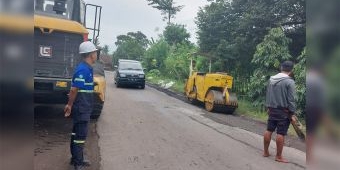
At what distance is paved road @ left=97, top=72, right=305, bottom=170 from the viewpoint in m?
6.54

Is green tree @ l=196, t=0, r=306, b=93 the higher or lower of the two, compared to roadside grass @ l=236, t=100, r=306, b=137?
higher

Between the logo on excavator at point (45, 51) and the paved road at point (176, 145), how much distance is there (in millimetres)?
1990

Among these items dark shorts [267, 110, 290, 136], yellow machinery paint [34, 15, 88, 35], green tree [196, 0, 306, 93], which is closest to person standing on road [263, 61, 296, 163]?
dark shorts [267, 110, 290, 136]

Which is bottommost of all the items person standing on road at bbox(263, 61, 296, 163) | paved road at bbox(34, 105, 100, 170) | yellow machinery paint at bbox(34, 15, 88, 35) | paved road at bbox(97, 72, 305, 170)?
paved road at bbox(97, 72, 305, 170)

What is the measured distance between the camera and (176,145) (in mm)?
8023

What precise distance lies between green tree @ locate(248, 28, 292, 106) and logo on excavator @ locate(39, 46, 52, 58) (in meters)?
9.07

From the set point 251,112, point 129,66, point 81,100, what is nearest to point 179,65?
point 129,66

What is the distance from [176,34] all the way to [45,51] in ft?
105

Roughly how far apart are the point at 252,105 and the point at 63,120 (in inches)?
338

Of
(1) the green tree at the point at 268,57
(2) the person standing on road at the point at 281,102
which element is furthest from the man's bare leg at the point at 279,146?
(1) the green tree at the point at 268,57

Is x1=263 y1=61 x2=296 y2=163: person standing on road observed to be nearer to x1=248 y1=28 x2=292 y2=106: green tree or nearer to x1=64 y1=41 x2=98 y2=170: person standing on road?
x1=64 y1=41 x2=98 y2=170: person standing on road

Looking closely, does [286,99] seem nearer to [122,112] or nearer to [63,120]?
[63,120]

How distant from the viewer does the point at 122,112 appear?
40.5 feet

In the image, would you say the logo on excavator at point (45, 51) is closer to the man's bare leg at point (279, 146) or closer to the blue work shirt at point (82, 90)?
the blue work shirt at point (82, 90)
